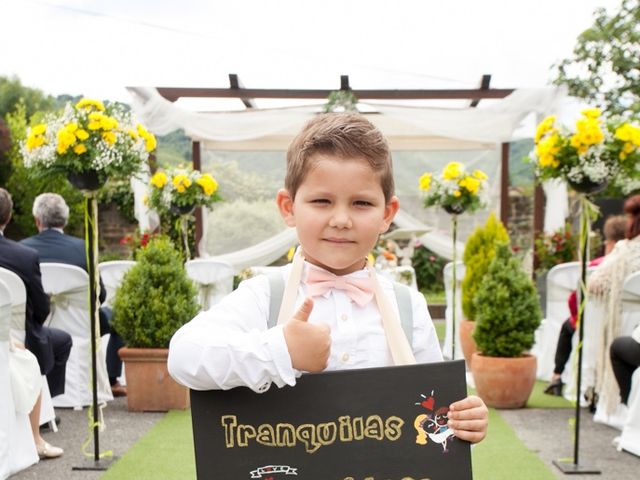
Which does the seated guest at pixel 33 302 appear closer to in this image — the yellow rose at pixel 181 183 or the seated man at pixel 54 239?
the seated man at pixel 54 239

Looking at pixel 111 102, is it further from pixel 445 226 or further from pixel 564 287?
pixel 445 226

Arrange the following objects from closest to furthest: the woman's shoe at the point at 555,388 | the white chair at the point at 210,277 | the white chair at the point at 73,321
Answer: the white chair at the point at 73,321
the woman's shoe at the point at 555,388
the white chair at the point at 210,277

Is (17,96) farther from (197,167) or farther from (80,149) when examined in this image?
(80,149)

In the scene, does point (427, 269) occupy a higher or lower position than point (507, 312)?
lower

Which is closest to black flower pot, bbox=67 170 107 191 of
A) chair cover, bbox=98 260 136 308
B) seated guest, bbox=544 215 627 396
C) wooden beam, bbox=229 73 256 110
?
chair cover, bbox=98 260 136 308

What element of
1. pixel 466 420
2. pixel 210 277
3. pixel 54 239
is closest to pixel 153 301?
pixel 54 239

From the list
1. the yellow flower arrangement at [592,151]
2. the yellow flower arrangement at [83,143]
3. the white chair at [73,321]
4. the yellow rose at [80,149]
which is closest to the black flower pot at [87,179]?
the yellow flower arrangement at [83,143]

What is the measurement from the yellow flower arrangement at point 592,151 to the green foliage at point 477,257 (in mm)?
2936

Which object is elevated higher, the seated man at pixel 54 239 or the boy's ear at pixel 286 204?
the boy's ear at pixel 286 204

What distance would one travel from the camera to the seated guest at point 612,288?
16.8 feet

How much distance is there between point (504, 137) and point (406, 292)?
30.3ft

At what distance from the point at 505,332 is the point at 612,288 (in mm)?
840

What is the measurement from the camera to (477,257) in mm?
7414

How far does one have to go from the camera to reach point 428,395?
1.37 metres
